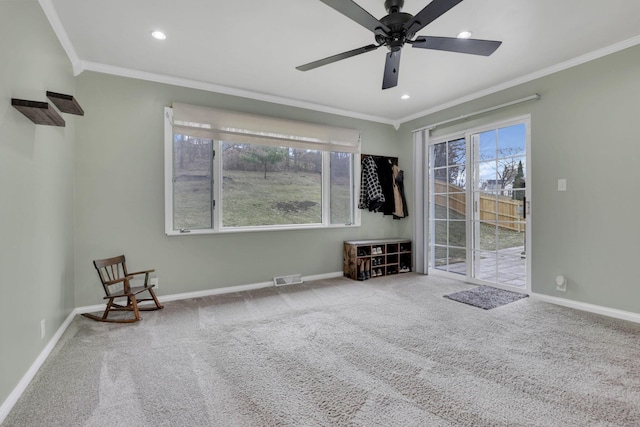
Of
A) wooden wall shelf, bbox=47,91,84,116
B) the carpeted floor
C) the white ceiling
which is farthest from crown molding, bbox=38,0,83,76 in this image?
the carpeted floor

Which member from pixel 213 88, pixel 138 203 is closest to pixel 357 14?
pixel 213 88

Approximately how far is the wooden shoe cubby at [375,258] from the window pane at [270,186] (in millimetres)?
720

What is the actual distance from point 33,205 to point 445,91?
172 inches

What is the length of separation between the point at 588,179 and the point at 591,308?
1304 millimetres

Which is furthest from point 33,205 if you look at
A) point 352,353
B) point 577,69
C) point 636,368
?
point 577,69

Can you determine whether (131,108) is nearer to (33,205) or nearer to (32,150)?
(32,150)

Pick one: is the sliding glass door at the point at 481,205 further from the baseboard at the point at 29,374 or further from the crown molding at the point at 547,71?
the baseboard at the point at 29,374

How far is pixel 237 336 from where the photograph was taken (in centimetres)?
257

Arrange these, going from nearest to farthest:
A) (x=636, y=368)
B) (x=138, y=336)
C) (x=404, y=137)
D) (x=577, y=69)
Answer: (x=636, y=368) → (x=138, y=336) → (x=577, y=69) → (x=404, y=137)

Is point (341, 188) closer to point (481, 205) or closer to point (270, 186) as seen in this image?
point (270, 186)

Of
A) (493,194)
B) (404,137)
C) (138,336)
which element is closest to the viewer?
(138,336)

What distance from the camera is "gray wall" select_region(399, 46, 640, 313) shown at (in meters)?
2.85

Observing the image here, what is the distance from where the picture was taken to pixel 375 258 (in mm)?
4707

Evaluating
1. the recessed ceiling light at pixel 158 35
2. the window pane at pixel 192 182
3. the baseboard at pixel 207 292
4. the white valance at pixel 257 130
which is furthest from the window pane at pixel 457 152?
the recessed ceiling light at pixel 158 35
